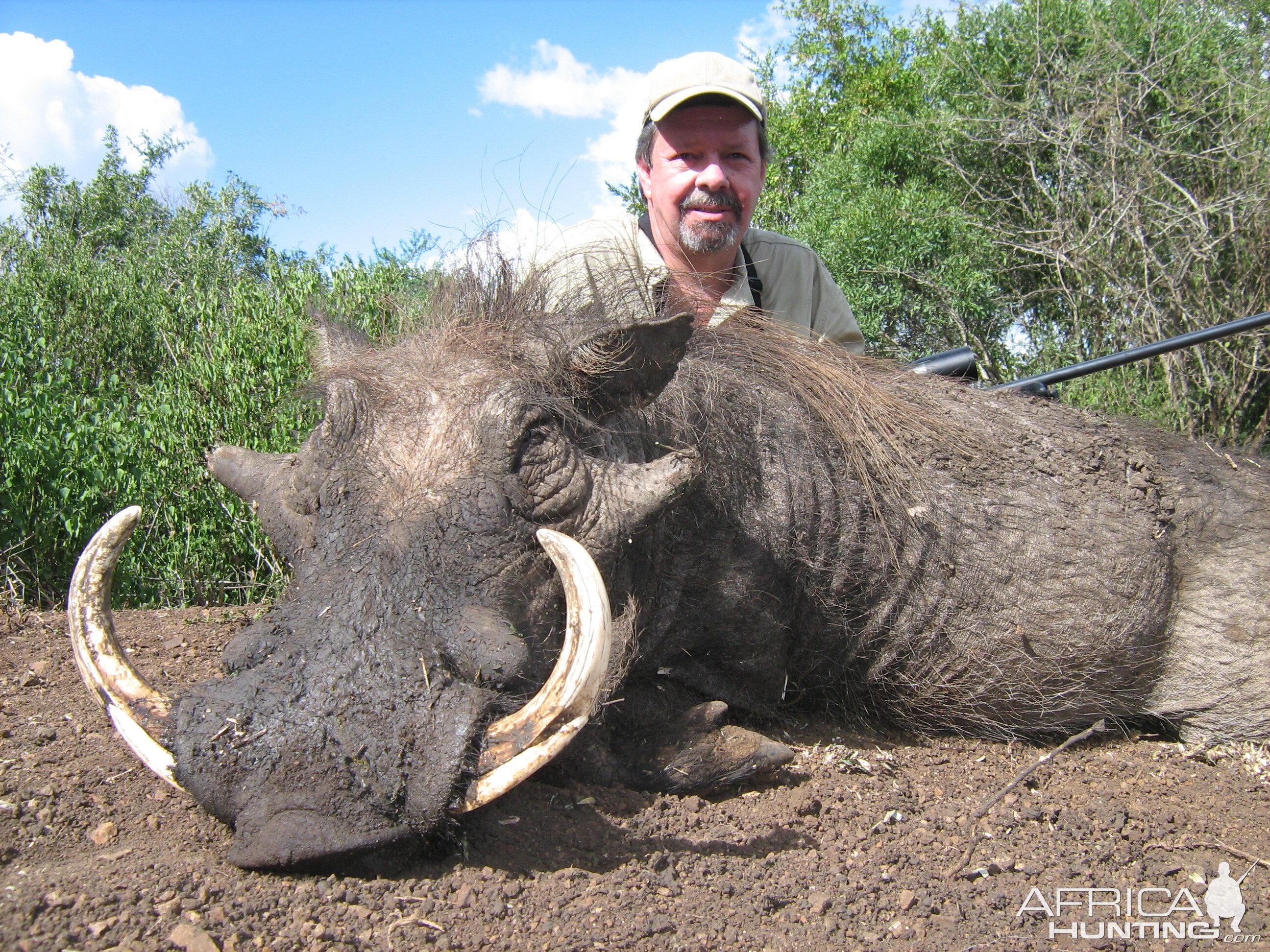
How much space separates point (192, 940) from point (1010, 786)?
7.11 ft

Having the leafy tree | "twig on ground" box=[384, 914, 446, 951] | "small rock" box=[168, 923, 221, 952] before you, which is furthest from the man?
the leafy tree

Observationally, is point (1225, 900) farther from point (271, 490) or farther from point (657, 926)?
point (271, 490)

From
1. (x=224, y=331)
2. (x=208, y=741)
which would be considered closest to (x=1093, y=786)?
(x=208, y=741)

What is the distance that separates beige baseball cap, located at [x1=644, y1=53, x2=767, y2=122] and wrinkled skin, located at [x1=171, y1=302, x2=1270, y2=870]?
1.31 metres

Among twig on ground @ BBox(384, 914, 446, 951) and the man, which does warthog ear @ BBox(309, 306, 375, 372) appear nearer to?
the man

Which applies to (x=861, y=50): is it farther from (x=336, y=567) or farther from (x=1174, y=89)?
(x=336, y=567)

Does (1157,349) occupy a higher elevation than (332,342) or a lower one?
lower

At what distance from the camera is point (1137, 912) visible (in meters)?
2.19

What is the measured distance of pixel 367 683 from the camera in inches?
70.6

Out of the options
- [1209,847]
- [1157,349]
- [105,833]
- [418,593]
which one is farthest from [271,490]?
[1157,349]

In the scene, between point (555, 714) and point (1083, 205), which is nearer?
point (555, 714)

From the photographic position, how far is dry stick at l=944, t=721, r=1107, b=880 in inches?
89.3

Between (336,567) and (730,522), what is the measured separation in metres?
1.19

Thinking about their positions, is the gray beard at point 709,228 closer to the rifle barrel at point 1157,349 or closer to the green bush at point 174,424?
the green bush at point 174,424
